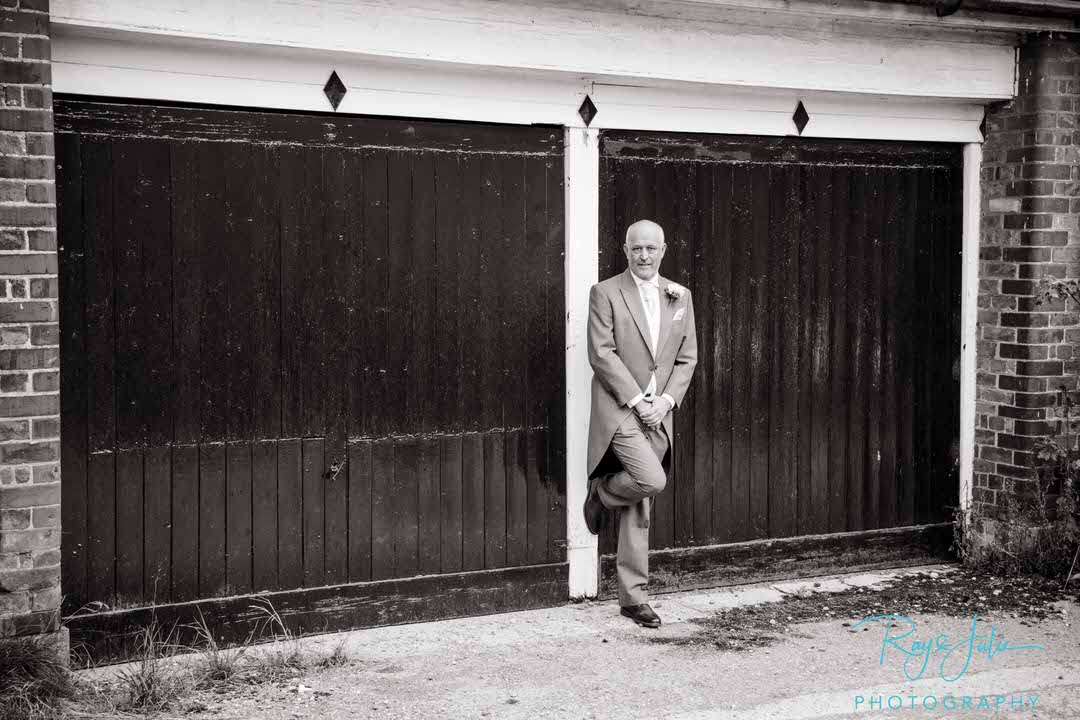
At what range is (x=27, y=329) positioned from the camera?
4.72 metres

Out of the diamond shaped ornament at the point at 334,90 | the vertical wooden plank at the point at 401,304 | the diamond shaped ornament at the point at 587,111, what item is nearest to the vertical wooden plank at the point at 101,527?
the vertical wooden plank at the point at 401,304

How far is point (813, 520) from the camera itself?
6.96 metres

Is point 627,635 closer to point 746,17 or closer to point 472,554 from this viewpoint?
point 472,554

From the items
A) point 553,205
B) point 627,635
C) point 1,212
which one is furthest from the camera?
point 553,205

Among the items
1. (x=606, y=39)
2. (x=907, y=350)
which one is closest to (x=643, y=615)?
(x=907, y=350)

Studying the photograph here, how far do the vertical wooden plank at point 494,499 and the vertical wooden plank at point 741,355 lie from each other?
144 cm

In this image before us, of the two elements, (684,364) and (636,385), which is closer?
(636,385)

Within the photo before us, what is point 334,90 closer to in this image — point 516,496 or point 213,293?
point 213,293

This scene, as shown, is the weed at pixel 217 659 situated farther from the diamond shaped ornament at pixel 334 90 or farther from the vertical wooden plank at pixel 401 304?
the diamond shaped ornament at pixel 334 90

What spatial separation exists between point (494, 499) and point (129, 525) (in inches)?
72.2

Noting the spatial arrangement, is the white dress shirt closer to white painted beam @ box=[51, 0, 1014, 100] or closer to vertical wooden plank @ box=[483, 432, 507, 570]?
vertical wooden plank @ box=[483, 432, 507, 570]

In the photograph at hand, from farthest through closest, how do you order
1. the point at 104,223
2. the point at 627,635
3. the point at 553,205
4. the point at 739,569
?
the point at 739,569 → the point at 553,205 → the point at 627,635 → the point at 104,223

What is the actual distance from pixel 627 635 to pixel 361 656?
1.33 m

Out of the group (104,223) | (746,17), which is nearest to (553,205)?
(746,17)
